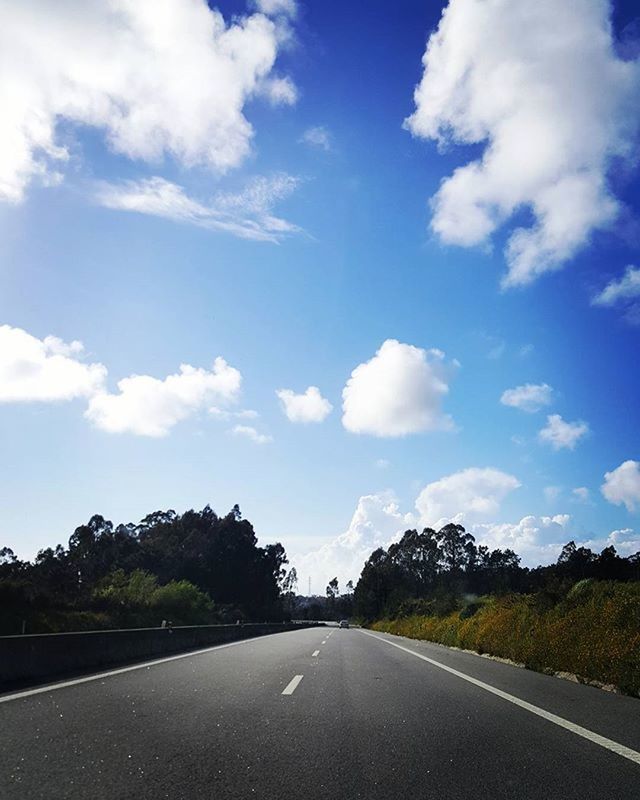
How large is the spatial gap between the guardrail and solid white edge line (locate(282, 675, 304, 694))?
4336mm

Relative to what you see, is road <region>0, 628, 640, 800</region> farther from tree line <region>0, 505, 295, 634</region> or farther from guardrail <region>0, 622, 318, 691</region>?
tree line <region>0, 505, 295, 634</region>

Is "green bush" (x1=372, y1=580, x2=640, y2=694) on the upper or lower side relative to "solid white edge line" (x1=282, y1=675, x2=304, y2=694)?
upper

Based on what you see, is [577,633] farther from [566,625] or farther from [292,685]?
[292,685]

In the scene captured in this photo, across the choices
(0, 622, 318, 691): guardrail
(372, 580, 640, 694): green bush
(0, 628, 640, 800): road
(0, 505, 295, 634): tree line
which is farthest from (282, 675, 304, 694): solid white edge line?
(0, 505, 295, 634): tree line

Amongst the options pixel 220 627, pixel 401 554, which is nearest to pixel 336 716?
pixel 220 627

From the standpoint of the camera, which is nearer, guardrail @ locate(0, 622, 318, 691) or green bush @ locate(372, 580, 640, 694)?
guardrail @ locate(0, 622, 318, 691)

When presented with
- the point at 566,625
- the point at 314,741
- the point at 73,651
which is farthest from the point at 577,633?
the point at 73,651

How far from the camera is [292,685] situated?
10.3 meters

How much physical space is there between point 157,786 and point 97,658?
1087 centimetres

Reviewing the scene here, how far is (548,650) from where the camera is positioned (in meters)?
14.8

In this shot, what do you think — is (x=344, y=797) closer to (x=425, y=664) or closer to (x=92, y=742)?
(x=92, y=742)

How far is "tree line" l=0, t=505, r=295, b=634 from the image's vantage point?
52625 millimetres

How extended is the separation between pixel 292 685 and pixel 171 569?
373 ft

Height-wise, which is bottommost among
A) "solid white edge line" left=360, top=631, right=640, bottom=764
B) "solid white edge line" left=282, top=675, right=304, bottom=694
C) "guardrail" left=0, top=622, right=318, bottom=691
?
"solid white edge line" left=360, top=631, right=640, bottom=764
